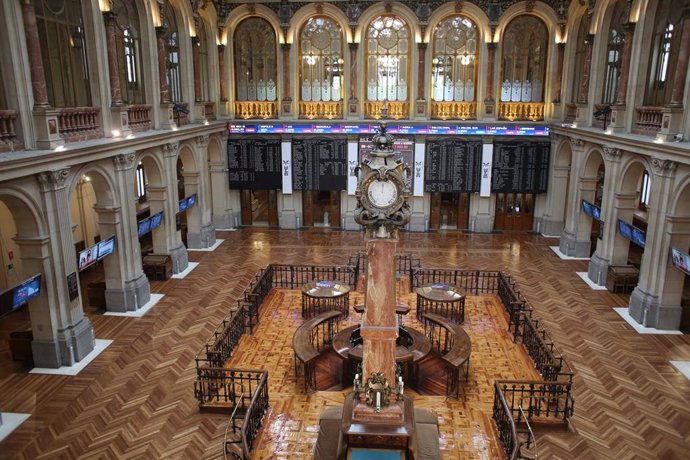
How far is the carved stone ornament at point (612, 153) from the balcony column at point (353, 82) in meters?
9.48

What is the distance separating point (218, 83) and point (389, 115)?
6850mm

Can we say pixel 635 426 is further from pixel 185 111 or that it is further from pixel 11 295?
pixel 185 111

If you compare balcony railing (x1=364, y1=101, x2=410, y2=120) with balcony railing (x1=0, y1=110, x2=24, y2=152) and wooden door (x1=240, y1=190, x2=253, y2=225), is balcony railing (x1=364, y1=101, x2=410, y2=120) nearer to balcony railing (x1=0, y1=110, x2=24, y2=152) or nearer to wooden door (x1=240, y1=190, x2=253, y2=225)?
wooden door (x1=240, y1=190, x2=253, y2=225)

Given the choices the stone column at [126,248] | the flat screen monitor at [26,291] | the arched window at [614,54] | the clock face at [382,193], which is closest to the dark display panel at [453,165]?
the arched window at [614,54]

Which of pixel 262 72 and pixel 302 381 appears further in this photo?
pixel 262 72

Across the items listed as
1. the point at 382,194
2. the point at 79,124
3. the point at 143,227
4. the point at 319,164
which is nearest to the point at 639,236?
the point at 382,194

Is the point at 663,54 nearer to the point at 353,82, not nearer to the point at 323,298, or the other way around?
the point at 323,298

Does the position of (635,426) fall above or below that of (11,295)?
Result: below

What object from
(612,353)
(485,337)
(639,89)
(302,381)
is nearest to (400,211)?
(302,381)

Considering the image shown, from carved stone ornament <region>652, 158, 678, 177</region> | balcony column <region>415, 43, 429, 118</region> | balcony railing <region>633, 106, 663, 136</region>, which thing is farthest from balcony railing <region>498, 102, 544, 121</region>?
carved stone ornament <region>652, 158, 678, 177</region>

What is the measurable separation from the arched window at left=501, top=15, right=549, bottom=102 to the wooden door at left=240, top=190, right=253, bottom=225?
437 inches

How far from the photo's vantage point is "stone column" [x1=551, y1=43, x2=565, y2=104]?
20344 millimetres

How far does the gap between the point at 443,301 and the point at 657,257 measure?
5248 mm

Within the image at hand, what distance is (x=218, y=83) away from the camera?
70.3ft
